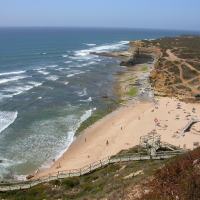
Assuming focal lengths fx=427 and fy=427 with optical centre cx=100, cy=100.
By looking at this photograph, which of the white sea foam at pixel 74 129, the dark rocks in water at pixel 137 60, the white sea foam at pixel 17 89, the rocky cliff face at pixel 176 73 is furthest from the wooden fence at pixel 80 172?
the dark rocks in water at pixel 137 60

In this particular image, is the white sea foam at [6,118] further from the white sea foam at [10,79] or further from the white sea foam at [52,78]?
the white sea foam at [52,78]

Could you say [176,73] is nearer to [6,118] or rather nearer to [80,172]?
[6,118]

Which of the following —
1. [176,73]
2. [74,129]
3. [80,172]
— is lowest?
[74,129]

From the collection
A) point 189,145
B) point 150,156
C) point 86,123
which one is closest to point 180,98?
point 86,123

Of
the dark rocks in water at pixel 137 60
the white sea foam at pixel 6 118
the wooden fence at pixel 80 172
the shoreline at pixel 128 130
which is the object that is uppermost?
the wooden fence at pixel 80 172

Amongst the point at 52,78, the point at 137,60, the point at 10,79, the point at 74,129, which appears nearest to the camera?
the point at 74,129

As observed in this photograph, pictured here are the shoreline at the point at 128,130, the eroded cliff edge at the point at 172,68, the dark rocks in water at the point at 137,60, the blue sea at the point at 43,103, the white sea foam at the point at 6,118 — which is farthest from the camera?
the dark rocks in water at the point at 137,60

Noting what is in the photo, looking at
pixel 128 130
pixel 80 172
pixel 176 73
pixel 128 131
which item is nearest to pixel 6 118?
pixel 128 130

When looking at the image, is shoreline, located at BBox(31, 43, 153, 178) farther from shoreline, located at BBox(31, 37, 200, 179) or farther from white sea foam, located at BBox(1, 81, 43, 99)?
white sea foam, located at BBox(1, 81, 43, 99)

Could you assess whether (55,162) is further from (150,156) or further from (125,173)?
(125,173)
